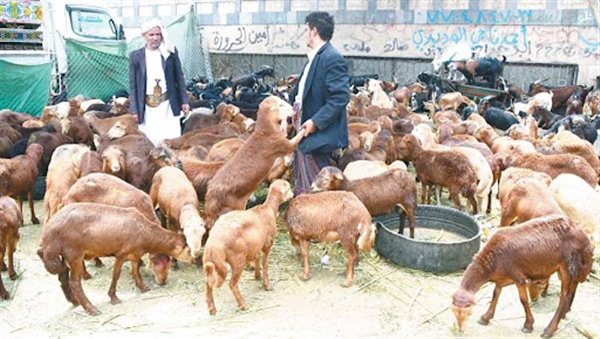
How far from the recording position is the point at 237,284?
4961 mm

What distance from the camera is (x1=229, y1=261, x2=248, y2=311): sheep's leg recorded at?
15.9 ft

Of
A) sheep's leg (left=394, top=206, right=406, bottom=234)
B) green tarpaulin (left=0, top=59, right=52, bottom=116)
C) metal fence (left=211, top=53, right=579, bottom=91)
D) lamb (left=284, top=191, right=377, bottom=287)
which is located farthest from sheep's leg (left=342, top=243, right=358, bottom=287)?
metal fence (left=211, top=53, right=579, bottom=91)

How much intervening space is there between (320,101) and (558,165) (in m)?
3.31

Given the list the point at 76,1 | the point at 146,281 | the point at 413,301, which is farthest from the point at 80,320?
the point at 76,1

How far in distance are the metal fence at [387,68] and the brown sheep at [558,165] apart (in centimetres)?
1113

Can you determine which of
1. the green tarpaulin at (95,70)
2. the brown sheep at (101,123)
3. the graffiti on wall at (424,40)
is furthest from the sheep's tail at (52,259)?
the graffiti on wall at (424,40)

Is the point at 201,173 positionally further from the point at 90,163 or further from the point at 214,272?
the point at 214,272

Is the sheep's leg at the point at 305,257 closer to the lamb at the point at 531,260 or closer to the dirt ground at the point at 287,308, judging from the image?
the dirt ground at the point at 287,308

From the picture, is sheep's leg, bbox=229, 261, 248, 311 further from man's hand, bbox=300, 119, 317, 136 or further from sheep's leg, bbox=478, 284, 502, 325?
sheep's leg, bbox=478, 284, 502, 325

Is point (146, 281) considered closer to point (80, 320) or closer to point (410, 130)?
point (80, 320)

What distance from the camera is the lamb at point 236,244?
186 inches

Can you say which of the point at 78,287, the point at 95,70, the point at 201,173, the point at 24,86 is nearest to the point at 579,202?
the point at 201,173

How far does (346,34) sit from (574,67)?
8369 mm

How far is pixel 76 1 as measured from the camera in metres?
18.1
